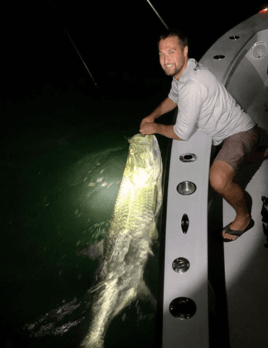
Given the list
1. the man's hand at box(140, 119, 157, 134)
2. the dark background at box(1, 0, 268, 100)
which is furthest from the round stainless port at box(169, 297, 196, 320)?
the dark background at box(1, 0, 268, 100)

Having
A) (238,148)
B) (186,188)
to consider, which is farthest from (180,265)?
(238,148)

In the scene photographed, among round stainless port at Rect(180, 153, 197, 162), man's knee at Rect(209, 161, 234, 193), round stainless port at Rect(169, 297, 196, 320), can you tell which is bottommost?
round stainless port at Rect(169, 297, 196, 320)

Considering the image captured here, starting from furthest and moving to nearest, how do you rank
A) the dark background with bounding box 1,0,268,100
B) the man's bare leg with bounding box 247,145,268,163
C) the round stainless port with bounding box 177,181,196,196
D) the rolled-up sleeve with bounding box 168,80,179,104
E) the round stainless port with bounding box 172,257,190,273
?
the dark background with bounding box 1,0,268,100 < the rolled-up sleeve with bounding box 168,80,179,104 < the man's bare leg with bounding box 247,145,268,163 < the round stainless port with bounding box 177,181,196,196 < the round stainless port with bounding box 172,257,190,273

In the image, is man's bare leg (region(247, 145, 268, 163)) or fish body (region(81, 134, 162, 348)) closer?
man's bare leg (region(247, 145, 268, 163))

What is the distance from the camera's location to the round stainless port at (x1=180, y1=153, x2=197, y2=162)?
1.49m

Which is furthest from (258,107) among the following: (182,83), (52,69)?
(52,69)

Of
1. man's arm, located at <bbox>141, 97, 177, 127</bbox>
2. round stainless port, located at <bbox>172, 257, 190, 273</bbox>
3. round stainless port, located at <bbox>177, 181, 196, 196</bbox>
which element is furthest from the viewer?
man's arm, located at <bbox>141, 97, 177, 127</bbox>

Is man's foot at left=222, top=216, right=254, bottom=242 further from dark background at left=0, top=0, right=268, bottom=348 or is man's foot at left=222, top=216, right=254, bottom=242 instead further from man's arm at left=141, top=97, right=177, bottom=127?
man's arm at left=141, top=97, right=177, bottom=127

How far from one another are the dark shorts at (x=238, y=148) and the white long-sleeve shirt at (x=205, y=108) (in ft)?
0.13

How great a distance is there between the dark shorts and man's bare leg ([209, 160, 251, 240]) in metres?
0.05

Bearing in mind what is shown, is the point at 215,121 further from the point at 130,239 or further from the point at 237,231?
the point at 130,239

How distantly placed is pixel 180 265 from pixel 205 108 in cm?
98

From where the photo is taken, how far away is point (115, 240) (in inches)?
85.7

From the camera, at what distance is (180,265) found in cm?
113
